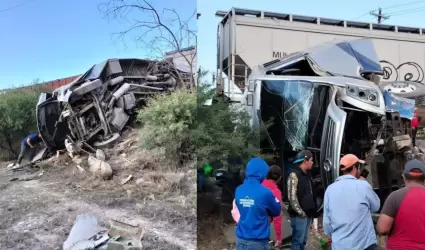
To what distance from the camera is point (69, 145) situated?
3.83 metres

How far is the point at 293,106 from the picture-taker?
444 cm

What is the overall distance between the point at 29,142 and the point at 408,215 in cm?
302

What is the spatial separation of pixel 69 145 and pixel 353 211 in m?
2.37

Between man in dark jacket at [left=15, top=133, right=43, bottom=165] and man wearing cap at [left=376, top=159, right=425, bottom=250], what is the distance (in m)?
2.82

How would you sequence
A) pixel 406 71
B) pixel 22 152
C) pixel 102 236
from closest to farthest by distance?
1. pixel 102 236
2. pixel 22 152
3. pixel 406 71

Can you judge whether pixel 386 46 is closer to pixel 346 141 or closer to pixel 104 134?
pixel 346 141

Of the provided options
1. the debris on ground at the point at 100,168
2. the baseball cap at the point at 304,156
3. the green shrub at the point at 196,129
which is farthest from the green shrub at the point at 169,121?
the baseball cap at the point at 304,156

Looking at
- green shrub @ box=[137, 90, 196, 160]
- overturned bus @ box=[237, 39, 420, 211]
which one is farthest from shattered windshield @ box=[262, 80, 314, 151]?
green shrub @ box=[137, 90, 196, 160]

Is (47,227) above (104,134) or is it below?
below

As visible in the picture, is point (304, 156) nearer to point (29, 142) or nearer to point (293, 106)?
point (293, 106)

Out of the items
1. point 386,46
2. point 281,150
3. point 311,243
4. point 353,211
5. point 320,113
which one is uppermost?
point 386,46

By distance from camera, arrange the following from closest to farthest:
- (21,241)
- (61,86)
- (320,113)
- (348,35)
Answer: (21,241) → (61,86) → (320,113) → (348,35)

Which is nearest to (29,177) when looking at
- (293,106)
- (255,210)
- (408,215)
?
(255,210)

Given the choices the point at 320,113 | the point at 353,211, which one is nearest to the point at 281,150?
the point at 320,113
